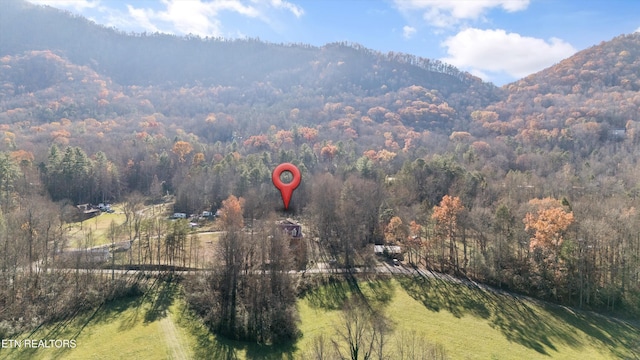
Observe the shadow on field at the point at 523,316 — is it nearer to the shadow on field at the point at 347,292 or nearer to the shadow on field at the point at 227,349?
the shadow on field at the point at 347,292

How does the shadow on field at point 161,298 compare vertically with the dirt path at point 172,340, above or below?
above

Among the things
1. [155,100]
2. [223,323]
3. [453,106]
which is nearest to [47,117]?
[155,100]

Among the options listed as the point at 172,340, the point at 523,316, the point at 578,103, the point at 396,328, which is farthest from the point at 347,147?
the point at 578,103

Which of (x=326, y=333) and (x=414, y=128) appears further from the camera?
(x=414, y=128)

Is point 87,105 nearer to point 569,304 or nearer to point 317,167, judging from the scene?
point 317,167

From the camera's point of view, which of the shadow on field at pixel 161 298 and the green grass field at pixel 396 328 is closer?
the green grass field at pixel 396 328

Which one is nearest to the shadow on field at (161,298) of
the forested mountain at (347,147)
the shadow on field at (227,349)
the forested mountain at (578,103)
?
the shadow on field at (227,349)
